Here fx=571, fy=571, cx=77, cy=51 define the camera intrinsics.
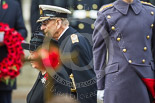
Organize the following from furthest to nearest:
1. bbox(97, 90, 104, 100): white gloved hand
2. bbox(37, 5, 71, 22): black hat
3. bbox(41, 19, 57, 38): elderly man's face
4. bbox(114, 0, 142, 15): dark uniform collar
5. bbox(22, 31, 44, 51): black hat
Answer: bbox(37, 5, 71, 22): black hat, bbox(41, 19, 57, 38): elderly man's face, bbox(97, 90, 104, 100): white gloved hand, bbox(114, 0, 142, 15): dark uniform collar, bbox(22, 31, 44, 51): black hat

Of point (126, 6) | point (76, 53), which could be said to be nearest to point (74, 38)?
point (76, 53)

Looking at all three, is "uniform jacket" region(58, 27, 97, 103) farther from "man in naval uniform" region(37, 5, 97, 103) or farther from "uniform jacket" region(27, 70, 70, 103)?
"uniform jacket" region(27, 70, 70, 103)

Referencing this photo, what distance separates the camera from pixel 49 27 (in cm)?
585

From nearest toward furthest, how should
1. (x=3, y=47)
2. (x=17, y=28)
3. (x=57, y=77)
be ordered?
1. (x=3, y=47)
2. (x=57, y=77)
3. (x=17, y=28)

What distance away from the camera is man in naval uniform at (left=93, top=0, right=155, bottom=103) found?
205 inches

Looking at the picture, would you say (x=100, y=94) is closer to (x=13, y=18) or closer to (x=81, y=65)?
(x=81, y=65)

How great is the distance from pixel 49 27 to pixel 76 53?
0.39 m

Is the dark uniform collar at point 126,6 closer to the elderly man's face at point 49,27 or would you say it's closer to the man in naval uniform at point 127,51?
the man in naval uniform at point 127,51

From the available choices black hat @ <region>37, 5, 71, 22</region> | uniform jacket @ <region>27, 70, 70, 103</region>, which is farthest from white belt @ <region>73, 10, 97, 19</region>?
uniform jacket @ <region>27, 70, 70, 103</region>

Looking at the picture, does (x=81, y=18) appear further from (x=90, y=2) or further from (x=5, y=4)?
(x=5, y=4)

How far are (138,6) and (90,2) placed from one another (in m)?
2.04

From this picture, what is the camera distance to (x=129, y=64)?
521 centimetres

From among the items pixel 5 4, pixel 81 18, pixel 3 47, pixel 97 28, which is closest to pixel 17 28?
pixel 5 4

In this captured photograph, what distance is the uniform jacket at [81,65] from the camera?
18.6ft
